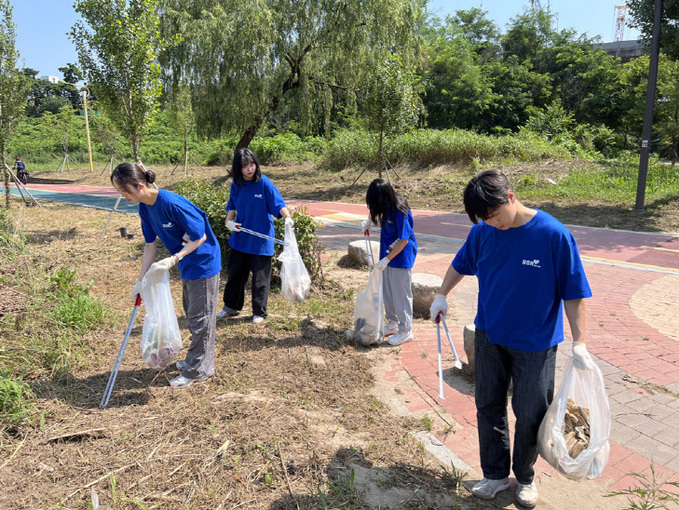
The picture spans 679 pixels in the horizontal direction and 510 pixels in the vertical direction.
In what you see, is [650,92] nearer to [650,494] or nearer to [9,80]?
[650,494]

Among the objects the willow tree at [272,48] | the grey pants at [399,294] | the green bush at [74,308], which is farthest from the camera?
the willow tree at [272,48]

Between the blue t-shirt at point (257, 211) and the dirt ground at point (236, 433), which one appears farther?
the blue t-shirt at point (257, 211)

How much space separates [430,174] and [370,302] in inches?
531

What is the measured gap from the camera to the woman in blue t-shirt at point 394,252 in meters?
4.02

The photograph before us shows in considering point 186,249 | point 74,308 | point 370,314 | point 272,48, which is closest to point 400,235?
point 370,314

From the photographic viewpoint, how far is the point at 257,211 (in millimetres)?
4691

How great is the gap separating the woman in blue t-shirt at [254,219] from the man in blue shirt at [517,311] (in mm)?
2507

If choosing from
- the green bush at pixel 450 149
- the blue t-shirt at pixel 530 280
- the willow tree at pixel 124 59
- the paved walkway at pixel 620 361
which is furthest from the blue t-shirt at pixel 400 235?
the green bush at pixel 450 149

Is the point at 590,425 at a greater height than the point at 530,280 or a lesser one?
lesser

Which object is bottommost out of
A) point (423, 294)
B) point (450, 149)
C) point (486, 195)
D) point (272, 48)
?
point (423, 294)

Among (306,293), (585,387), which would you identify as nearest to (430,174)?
(306,293)

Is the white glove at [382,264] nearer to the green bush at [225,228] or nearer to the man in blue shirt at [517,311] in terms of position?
the man in blue shirt at [517,311]

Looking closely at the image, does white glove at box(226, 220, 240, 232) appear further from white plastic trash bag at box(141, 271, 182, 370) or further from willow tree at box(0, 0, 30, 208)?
willow tree at box(0, 0, 30, 208)

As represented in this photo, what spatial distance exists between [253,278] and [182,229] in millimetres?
1426
